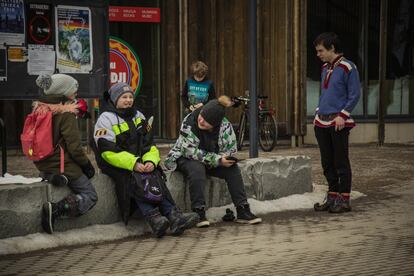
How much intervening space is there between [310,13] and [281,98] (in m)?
1.70

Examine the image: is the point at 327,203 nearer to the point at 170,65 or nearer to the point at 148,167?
the point at 148,167

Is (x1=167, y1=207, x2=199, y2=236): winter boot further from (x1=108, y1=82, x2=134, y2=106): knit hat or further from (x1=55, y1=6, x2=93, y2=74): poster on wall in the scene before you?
(x1=55, y1=6, x2=93, y2=74): poster on wall

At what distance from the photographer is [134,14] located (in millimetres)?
13703

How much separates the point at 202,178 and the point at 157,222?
0.86 metres

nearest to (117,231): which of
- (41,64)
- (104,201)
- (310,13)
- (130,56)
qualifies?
(104,201)

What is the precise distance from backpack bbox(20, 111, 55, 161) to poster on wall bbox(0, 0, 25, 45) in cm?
188

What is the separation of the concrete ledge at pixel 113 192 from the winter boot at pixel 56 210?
96 millimetres

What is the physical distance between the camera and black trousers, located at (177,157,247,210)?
743 cm

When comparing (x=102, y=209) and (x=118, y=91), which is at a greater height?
(x=118, y=91)

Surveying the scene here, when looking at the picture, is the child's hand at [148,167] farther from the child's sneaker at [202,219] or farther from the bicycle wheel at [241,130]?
the bicycle wheel at [241,130]

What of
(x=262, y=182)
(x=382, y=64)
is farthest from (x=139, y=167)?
(x=382, y=64)

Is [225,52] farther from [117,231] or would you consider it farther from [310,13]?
[117,231]

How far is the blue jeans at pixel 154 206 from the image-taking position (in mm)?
6922

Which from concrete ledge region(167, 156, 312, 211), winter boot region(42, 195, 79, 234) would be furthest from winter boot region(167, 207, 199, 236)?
winter boot region(42, 195, 79, 234)
